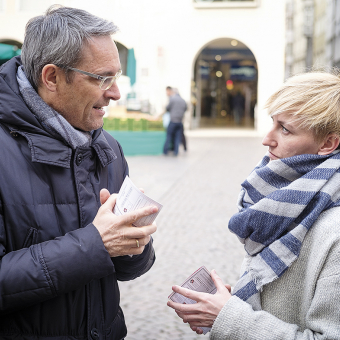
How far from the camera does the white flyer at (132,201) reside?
1479 millimetres

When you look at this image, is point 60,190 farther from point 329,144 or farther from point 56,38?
point 329,144

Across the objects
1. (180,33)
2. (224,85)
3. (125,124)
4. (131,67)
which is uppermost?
(180,33)

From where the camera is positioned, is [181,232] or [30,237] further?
[181,232]

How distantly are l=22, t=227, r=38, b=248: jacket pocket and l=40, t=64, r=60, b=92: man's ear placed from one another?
19.6 inches

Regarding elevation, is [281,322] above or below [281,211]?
below

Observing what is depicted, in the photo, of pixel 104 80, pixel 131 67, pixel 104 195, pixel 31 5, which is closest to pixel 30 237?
pixel 104 195

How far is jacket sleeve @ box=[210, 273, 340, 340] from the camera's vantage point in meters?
1.41

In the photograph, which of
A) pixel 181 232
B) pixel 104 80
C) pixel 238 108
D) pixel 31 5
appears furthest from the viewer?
pixel 238 108

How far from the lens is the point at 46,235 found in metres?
1.55

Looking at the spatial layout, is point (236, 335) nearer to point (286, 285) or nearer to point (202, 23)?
point (286, 285)

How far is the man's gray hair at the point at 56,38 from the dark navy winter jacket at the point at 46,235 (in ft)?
0.26

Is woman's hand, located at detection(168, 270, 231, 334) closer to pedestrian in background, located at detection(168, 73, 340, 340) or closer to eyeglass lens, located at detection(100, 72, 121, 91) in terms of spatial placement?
pedestrian in background, located at detection(168, 73, 340, 340)

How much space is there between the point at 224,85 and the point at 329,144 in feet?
107

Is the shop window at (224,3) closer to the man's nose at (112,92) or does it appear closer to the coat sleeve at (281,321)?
the man's nose at (112,92)
